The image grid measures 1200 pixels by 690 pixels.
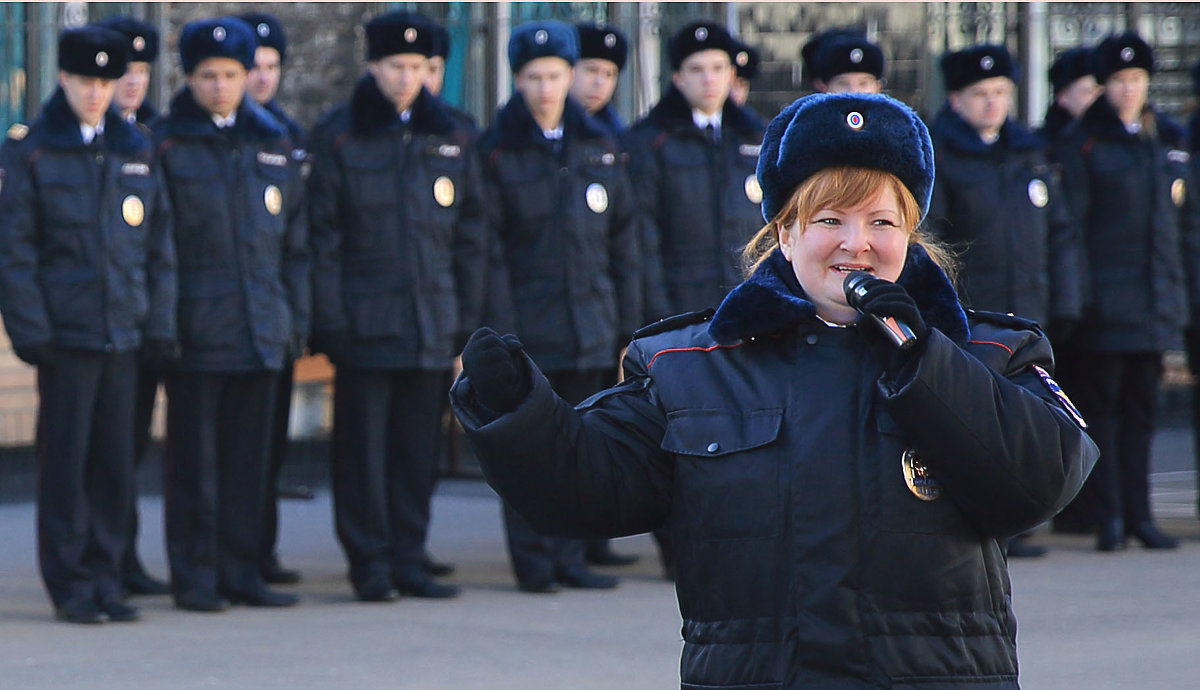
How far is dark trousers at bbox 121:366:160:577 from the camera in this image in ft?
25.1

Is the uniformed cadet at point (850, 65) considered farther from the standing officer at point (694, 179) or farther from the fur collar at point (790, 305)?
the fur collar at point (790, 305)

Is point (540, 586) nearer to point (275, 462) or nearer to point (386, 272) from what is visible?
point (275, 462)

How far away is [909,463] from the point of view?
2.61 metres

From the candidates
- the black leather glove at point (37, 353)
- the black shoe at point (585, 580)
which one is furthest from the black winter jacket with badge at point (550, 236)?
the black leather glove at point (37, 353)

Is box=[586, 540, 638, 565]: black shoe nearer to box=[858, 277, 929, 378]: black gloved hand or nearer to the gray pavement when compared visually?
the gray pavement

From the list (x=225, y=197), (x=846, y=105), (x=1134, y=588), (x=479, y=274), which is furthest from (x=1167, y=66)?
(x=846, y=105)

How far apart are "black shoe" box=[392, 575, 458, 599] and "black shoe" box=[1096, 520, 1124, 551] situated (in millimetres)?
3115

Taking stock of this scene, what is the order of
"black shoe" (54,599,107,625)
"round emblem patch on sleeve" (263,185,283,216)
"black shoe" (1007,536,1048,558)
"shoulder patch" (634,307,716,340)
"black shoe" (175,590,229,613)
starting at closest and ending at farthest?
"shoulder patch" (634,307,716,340) → "black shoe" (54,599,107,625) → "black shoe" (175,590,229,613) → "round emblem patch on sleeve" (263,185,283,216) → "black shoe" (1007,536,1048,558)

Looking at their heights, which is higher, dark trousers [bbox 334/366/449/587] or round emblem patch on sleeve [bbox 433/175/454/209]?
round emblem patch on sleeve [bbox 433/175/454/209]

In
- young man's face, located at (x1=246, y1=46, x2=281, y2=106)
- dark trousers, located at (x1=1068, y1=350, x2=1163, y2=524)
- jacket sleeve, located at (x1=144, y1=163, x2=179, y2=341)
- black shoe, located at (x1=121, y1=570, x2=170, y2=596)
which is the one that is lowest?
black shoe, located at (x1=121, y1=570, x2=170, y2=596)

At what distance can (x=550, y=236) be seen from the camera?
7.76 meters

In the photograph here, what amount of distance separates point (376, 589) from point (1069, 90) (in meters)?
4.28

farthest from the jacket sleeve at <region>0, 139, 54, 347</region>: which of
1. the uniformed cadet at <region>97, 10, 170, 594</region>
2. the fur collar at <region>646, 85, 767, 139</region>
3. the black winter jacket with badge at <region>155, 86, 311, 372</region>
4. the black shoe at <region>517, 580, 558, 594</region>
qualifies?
the fur collar at <region>646, 85, 767, 139</region>

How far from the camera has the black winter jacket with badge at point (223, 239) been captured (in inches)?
283
